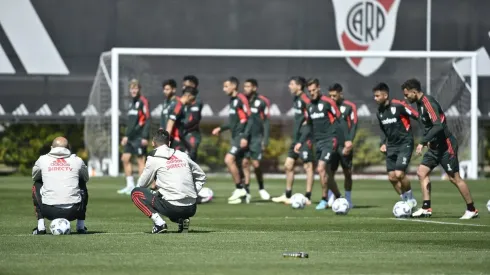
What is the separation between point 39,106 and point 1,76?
1.49 m

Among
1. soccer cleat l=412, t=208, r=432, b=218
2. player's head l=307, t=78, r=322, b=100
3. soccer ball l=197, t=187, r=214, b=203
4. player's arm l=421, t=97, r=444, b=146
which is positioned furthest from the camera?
soccer ball l=197, t=187, r=214, b=203

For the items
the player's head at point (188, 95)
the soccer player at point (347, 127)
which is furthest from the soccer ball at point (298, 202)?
the player's head at point (188, 95)

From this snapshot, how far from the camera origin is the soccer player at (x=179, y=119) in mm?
23266

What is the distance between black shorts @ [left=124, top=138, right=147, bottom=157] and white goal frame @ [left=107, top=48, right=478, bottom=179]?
684cm

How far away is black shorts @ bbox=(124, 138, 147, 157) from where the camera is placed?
89.6 ft

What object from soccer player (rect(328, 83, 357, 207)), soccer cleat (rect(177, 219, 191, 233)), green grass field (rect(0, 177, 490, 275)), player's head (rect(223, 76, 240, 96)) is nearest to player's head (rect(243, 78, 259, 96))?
player's head (rect(223, 76, 240, 96))

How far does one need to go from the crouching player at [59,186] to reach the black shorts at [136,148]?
11497 mm

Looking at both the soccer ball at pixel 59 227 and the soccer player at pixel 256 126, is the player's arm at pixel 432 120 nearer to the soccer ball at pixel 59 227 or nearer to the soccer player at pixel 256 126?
the soccer ball at pixel 59 227

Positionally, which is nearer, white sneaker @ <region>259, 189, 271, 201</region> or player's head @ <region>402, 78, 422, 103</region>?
player's head @ <region>402, 78, 422, 103</region>

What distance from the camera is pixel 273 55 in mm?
36156

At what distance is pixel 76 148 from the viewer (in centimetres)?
3706

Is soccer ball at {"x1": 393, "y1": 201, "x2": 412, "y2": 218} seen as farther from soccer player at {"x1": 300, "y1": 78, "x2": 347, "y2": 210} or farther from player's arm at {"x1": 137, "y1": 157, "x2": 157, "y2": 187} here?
player's arm at {"x1": 137, "y1": 157, "x2": 157, "y2": 187}

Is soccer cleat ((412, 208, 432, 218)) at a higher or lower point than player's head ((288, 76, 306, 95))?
lower

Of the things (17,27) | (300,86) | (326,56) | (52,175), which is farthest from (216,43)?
(52,175)
